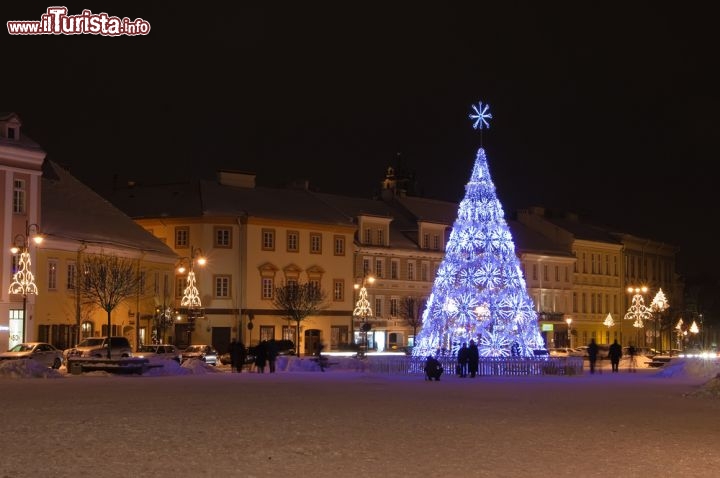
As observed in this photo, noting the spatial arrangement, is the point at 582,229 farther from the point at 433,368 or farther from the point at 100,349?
the point at 433,368

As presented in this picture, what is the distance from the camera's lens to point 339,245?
81.9m

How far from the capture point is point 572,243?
102 metres

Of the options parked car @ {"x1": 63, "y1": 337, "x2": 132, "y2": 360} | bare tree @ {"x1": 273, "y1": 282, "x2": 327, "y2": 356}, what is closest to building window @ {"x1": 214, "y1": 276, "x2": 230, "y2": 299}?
bare tree @ {"x1": 273, "y1": 282, "x2": 327, "y2": 356}

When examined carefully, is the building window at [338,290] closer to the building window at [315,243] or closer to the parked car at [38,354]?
the building window at [315,243]

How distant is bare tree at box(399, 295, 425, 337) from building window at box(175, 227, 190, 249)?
658 inches

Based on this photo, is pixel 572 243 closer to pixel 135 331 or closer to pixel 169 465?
pixel 135 331

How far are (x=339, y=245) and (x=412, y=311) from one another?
22.8 ft

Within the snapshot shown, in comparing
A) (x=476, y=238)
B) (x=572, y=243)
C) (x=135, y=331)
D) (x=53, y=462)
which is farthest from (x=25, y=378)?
(x=572, y=243)

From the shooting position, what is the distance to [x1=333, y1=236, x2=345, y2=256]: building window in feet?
268

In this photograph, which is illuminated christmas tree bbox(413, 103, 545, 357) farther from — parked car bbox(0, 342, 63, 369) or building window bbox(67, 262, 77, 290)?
building window bbox(67, 262, 77, 290)

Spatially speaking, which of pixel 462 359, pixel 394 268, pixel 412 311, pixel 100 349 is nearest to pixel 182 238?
pixel 394 268

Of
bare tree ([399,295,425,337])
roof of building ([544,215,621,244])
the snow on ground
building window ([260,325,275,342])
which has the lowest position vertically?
the snow on ground

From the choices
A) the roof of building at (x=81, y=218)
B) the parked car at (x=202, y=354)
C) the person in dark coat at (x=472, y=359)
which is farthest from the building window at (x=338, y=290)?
the person in dark coat at (x=472, y=359)

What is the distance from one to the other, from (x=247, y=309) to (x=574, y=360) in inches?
1271
